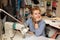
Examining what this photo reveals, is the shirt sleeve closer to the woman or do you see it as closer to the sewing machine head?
the woman

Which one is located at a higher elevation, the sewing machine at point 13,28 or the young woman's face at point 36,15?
the young woman's face at point 36,15

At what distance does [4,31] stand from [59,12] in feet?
4.36

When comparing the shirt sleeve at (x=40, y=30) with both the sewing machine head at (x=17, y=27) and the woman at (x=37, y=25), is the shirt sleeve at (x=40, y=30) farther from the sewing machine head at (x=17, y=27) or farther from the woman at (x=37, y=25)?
the sewing machine head at (x=17, y=27)

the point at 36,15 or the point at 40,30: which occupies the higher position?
the point at 36,15

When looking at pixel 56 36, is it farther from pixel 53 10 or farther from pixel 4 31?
pixel 53 10

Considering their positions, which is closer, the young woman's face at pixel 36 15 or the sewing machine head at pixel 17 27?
the sewing machine head at pixel 17 27

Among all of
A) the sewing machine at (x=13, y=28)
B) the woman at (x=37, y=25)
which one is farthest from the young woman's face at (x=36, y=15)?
the sewing machine at (x=13, y=28)

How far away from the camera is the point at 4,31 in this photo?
8.17 feet

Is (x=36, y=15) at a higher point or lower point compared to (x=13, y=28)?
higher

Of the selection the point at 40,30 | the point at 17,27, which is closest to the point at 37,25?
the point at 40,30

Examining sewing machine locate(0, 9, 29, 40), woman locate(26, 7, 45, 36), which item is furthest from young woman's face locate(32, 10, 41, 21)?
sewing machine locate(0, 9, 29, 40)

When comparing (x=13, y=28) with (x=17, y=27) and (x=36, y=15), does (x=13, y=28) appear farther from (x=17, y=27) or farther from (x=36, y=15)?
(x=36, y=15)

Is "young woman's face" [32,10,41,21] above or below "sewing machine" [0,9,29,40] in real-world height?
above

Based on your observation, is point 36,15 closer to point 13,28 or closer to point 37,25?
point 37,25
